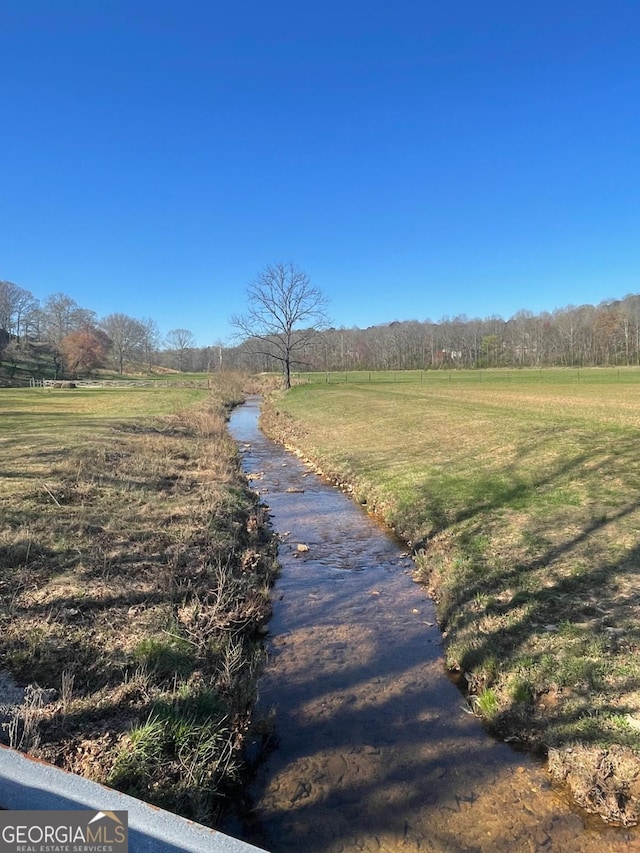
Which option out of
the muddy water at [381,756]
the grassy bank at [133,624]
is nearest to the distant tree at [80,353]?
the grassy bank at [133,624]

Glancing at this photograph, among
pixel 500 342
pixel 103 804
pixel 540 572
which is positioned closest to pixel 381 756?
pixel 103 804

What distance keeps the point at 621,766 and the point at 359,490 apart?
9.71m

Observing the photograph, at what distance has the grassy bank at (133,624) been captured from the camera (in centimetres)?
385

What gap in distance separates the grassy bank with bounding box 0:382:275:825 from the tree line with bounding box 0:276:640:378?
259ft

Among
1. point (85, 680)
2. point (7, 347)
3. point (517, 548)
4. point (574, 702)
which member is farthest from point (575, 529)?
point (7, 347)

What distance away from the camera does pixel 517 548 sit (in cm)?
791

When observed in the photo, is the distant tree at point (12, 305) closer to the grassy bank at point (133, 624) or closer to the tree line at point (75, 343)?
the tree line at point (75, 343)

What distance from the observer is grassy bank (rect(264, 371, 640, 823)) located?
4.27m

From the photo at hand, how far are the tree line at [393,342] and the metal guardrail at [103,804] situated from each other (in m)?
86.6

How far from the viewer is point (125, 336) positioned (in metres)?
123

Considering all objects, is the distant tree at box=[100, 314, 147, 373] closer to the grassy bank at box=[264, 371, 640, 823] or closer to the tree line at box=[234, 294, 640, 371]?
the tree line at box=[234, 294, 640, 371]

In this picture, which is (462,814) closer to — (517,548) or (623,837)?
(623,837)

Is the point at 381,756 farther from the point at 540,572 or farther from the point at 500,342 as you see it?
the point at 500,342

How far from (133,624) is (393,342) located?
127 m
